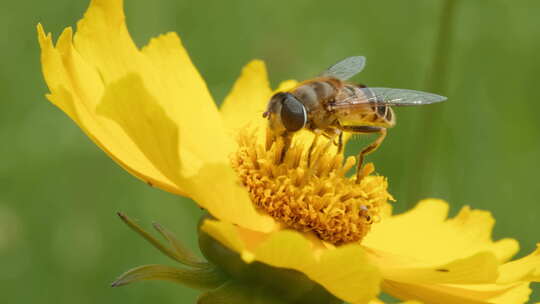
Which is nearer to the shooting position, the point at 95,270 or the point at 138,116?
the point at 138,116

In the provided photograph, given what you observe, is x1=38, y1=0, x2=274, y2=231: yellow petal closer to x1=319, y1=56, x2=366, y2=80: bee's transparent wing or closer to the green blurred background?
x1=319, y1=56, x2=366, y2=80: bee's transparent wing

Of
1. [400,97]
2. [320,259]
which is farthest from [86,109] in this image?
[400,97]

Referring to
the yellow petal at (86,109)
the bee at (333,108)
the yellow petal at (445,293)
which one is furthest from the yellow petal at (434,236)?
the yellow petal at (86,109)

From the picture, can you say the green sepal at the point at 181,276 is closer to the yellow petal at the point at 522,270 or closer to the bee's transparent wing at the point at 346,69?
the yellow petal at the point at 522,270

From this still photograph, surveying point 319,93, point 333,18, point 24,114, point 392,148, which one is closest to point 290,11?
point 333,18

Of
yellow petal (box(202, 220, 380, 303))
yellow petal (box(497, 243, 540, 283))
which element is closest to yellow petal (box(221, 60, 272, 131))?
yellow petal (box(497, 243, 540, 283))

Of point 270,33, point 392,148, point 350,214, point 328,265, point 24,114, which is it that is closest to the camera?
point 328,265

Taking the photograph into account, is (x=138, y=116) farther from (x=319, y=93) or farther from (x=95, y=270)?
(x=95, y=270)
